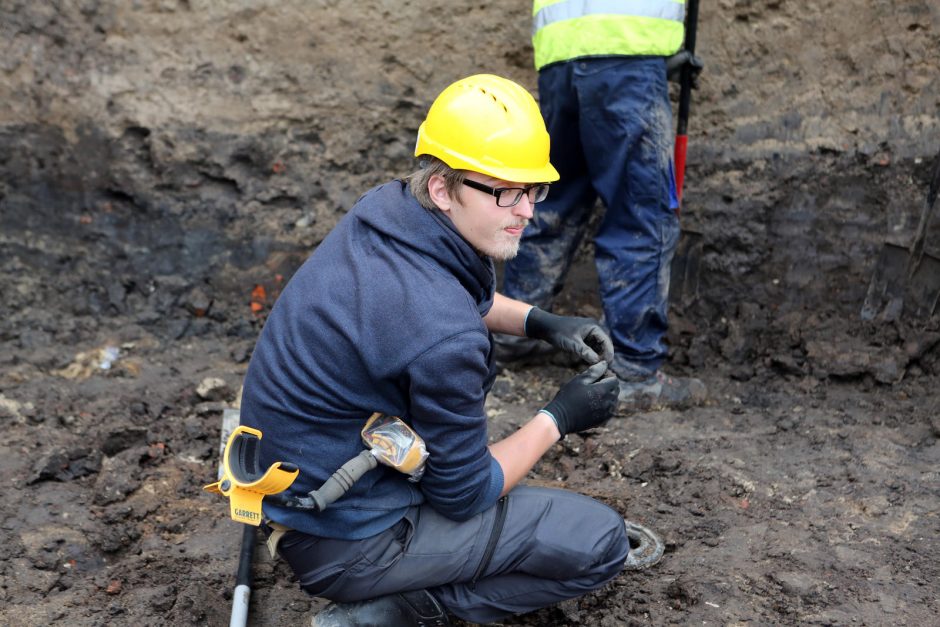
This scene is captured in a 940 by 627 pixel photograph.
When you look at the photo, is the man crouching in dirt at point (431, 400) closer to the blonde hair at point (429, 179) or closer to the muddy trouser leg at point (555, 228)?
the blonde hair at point (429, 179)

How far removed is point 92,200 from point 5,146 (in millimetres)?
468

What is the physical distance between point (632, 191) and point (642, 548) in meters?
A: 1.48

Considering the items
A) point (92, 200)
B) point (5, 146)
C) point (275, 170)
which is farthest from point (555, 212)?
point (5, 146)

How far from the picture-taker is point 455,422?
2.17 m

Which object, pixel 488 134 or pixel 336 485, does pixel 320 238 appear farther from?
pixel 336 485

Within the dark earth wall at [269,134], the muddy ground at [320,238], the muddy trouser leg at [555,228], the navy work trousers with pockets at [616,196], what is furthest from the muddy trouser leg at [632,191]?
the dark earth wall at [269,134]

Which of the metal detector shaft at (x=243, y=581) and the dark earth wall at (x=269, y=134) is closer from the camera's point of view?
the metal detector shaft at (x=243, y=581)

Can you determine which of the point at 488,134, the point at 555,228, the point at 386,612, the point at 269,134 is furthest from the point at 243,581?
the point at 269,134

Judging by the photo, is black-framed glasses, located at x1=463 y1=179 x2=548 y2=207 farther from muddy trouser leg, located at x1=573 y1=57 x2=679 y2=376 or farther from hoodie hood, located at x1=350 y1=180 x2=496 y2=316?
muddy trouser leg, located at x1=573 y1=57 x2=679 y2=376

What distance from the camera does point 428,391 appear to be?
7.04 feet

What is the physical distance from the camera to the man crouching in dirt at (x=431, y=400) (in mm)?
2170

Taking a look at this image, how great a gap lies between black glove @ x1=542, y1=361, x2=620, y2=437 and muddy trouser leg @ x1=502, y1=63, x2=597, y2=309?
162 cm

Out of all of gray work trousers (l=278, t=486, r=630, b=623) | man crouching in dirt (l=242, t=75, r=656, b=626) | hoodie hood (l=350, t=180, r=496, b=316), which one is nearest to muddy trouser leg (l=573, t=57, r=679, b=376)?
man crouching in dirt (l=242, t=75, r=656, b=626)

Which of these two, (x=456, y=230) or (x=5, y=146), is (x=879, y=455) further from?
(x=5, y=146)
